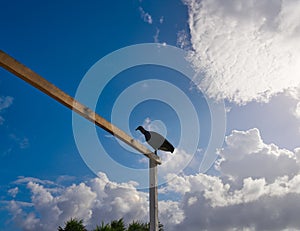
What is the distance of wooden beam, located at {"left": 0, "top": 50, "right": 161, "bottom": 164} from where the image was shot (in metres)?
2.08

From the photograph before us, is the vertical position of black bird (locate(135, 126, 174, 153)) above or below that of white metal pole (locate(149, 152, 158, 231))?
above

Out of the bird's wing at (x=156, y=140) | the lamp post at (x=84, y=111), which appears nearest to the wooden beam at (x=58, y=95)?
the lamp post at (x=84, y=111)

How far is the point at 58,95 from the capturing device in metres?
2.45

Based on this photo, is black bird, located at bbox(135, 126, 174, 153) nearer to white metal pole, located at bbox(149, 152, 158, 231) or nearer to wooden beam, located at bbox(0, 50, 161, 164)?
white metal pole, located at bbox(149, 152, 158, 231)

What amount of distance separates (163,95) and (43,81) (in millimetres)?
1836

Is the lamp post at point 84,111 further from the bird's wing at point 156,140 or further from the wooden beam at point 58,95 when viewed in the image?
the bird's wing at point 156,140

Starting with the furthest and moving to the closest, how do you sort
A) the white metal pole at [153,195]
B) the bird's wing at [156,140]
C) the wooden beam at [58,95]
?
the bird's wing at [156,140] < the white metal pole at [153,195] < the wooden beam at [58,95]

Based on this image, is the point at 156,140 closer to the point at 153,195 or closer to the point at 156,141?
the point at 156,141

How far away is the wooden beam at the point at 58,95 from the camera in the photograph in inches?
82.0

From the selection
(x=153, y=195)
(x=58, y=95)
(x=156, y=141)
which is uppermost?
(x=156, y=141)

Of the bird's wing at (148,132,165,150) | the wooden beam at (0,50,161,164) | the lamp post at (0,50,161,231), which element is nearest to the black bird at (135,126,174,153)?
the bird's wing at (148,132,165,150)

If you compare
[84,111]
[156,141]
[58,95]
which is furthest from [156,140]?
[58,95]

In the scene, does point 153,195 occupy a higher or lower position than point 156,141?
lower

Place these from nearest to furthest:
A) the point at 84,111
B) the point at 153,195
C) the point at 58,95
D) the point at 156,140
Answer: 1. the point at 58,95
2. the point at 84,111
3. the point at 153,195
4. the point at 156,140
